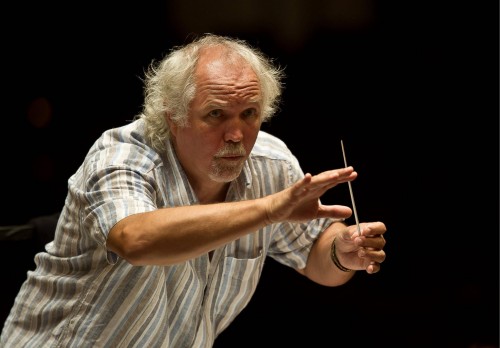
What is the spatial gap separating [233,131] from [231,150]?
2.1 inches

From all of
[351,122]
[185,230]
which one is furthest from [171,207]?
[351,122]

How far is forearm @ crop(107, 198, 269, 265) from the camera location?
181 centimetres

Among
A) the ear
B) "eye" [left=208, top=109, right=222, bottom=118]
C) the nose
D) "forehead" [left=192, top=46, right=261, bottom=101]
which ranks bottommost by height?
the nose

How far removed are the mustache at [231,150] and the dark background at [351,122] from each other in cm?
114

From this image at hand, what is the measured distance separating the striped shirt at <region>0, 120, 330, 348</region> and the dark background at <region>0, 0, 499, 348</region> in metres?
0.92

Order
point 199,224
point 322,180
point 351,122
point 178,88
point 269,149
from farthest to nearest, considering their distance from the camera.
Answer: point 351,122, point 269,149, point 178,88, point 199,224, point 322,180

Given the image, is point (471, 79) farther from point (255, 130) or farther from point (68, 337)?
point (68, 337)

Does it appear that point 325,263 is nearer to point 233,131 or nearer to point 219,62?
point 233,131

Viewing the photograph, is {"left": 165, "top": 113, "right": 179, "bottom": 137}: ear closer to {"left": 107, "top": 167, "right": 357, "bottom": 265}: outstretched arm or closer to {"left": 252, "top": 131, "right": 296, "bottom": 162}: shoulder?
{"left": 252, "top": 131, "right": 296, "bottom": 162}: shoulder

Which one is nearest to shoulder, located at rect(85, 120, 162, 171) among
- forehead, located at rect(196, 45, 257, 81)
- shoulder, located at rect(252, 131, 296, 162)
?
forehead, located at rect(196, 45, 257, 81)

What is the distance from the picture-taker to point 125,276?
217cm

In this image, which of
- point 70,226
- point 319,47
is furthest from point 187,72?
point 319,47

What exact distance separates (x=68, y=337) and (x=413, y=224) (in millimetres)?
1681

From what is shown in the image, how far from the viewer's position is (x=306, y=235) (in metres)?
2.50
